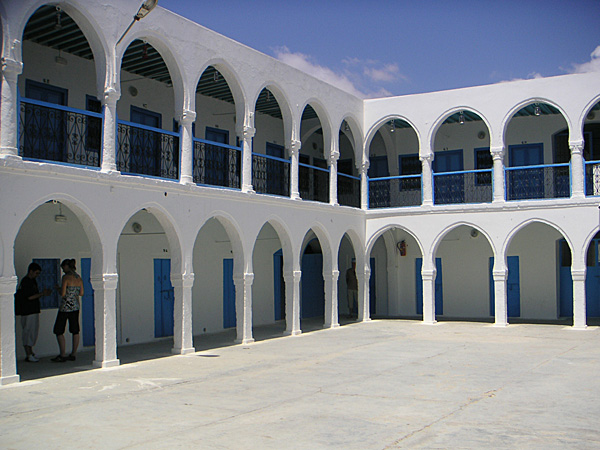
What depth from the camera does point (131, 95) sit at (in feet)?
47.2

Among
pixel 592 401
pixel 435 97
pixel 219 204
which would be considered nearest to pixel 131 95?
pixel 219 204

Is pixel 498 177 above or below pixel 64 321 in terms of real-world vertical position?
above

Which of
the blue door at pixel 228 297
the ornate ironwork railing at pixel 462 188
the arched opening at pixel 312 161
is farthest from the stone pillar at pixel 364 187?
the blue door at pixel 228 297

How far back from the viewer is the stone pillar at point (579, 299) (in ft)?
53.7

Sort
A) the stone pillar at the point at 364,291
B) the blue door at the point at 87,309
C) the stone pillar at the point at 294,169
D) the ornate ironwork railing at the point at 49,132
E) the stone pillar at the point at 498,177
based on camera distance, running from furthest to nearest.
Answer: the stone pillar at the point at 364,291 < the stone pillar at the point at 498,177 < the stone pillar at the point at 294,169 < the blue door at the point at 87,309 < the ornate ironwork railing at the point at 49,132

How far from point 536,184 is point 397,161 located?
4813 millimetres

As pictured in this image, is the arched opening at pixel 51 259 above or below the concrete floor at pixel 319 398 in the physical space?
above

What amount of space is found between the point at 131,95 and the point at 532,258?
12321 millimetres

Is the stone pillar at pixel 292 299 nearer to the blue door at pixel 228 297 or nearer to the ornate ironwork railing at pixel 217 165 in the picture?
the blue door at pixel 228 297

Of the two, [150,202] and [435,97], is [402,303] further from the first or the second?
[150,202]

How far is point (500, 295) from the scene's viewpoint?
17.3 metres

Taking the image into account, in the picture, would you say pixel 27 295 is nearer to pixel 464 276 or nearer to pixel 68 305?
pixel 68 305

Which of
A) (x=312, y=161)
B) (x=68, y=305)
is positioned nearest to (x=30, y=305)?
(x=68, y=305)

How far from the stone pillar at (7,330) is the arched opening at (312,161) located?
9.14m
